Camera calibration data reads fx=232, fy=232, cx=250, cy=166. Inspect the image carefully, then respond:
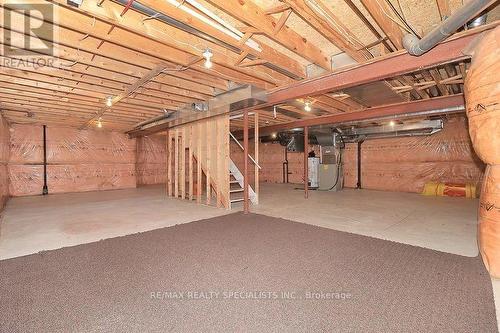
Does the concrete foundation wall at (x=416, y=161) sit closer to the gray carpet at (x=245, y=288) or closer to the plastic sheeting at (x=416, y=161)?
the plastic sheeting at (x=416, y=161)

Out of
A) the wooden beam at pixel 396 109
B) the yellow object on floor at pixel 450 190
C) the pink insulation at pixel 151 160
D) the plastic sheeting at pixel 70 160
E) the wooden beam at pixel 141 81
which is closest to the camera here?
the wooden beam at pixel 141 81

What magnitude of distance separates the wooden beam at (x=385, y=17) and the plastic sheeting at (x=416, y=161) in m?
6.03

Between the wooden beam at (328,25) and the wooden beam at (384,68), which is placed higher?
the wooden beam at (328,25)

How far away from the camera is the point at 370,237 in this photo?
2855 mm

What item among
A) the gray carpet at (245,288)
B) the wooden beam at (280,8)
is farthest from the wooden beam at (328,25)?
the gray carpet at (245,288)

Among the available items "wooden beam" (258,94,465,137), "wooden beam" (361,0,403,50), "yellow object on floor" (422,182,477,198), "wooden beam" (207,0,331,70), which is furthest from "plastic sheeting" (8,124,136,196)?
"yellow object on floor" (422,182,477,198)

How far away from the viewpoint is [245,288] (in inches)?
67.4

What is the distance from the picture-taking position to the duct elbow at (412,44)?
6.81ft

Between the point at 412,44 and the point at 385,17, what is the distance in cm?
40

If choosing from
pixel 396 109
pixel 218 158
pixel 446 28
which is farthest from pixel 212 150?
pixel 446 28

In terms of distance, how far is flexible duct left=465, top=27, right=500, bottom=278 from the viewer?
177 cm

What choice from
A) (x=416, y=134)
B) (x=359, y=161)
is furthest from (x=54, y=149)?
(x=416, y=134)

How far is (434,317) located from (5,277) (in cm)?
311

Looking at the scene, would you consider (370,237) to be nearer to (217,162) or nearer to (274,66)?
(274,66)
